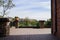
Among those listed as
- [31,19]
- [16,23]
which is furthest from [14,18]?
[31,19]

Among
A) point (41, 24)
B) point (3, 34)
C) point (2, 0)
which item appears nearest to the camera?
point (3, 34)

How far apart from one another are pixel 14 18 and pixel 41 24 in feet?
7.29

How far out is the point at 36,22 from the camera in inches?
529

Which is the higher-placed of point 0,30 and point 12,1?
point 12,1

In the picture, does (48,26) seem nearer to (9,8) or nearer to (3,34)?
(9,8)

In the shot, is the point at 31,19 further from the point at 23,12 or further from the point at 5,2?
the point at 5,2

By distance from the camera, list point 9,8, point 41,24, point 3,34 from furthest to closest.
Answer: point 41,24
point 9,8
point 3,34

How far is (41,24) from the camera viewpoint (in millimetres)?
12695

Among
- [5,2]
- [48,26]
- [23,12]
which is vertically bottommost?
[48,26]

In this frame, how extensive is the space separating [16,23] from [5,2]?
2.06m

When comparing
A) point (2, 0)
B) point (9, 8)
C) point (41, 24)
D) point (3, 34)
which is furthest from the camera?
point (41, 24)

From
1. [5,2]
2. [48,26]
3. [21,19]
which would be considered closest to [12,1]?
[5,2]

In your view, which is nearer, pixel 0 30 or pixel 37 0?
pixel 0 30

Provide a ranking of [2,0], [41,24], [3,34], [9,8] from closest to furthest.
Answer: [3,34], [2,0], [9,8], [41,24]
